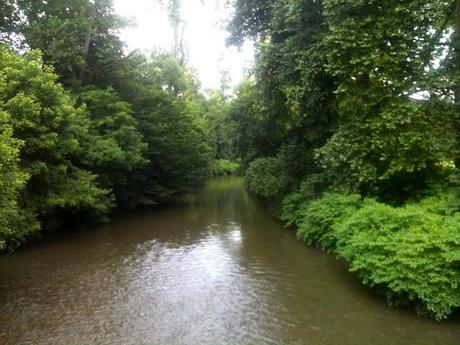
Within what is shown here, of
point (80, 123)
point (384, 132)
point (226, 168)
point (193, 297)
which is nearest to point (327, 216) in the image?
point (384, 132)

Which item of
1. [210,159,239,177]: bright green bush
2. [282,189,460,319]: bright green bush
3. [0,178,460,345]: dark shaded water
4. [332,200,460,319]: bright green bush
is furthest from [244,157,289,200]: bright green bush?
[210,159,239,177]: bright green bush

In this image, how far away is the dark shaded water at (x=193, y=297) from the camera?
762cm

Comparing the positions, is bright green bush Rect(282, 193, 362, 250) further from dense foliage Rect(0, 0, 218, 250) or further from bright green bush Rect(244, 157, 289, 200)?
dense foliage Rect(0, 0, 218, 250)

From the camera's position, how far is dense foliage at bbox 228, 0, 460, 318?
26.1 feet

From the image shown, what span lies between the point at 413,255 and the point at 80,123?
44.6 feet

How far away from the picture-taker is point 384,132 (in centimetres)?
1118

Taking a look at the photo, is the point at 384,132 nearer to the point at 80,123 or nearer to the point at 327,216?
the point at 327,216

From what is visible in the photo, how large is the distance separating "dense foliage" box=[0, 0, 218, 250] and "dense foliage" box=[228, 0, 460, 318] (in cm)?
812

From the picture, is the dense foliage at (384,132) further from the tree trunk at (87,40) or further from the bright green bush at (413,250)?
the tree trunk at (87,40)

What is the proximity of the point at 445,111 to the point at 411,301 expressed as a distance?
5.67 meters

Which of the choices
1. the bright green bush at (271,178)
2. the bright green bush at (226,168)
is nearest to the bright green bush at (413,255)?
the bright green bush at (271,178)

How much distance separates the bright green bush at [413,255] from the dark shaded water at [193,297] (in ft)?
1.61

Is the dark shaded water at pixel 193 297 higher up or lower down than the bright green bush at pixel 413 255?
lower down

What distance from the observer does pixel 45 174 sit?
48.4ft
